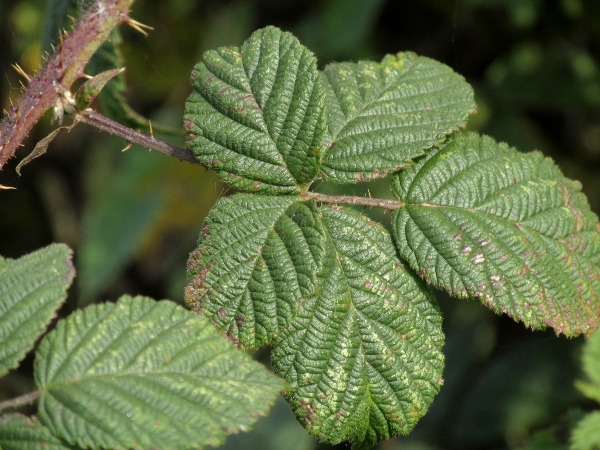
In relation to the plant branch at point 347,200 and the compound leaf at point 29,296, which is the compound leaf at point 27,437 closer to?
the compound leaf at point 29,296

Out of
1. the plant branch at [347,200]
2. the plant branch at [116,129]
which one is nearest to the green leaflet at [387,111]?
the plant branch at [347,200]

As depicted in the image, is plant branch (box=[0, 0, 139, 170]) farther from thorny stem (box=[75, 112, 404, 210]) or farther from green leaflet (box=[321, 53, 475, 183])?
green leaflet (box=[321, 53, 475, 183])

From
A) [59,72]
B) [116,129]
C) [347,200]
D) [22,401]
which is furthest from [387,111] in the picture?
[22,401]

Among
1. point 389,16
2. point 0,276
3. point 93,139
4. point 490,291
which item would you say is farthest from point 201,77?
point 93,139

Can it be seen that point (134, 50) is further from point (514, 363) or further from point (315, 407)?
point (315, 407)

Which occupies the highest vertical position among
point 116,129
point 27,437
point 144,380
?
point 116,129

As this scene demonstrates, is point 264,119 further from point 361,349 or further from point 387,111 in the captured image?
point 361,349
